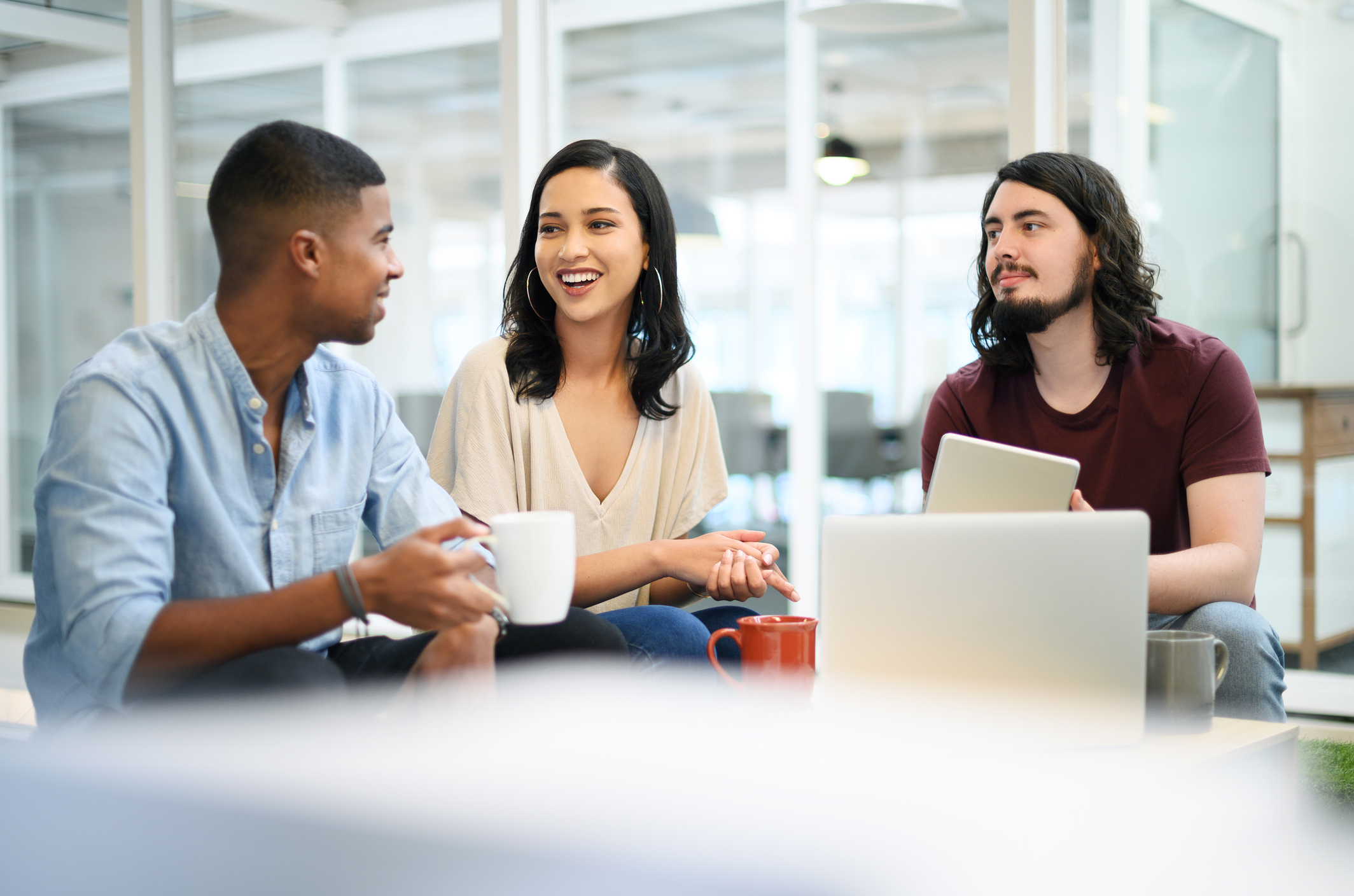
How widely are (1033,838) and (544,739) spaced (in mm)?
342

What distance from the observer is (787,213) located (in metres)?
3.67

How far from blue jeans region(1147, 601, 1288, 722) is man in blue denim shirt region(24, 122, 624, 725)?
0.82 metres

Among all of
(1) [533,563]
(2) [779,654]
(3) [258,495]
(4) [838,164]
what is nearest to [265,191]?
(3) [258,495]

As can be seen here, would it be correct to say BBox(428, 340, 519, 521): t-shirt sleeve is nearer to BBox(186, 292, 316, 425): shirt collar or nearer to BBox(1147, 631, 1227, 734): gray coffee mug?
BBox(186, 292, 316, 425): shirt collar

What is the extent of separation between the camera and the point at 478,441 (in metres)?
1.75

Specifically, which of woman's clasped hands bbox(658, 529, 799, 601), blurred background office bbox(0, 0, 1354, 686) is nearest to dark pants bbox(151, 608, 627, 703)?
woman's clasped hands bbox(658, 529, 799, 601)

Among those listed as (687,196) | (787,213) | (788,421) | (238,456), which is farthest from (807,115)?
(238,456)

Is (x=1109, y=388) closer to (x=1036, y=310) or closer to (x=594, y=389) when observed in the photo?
(x=1036, y=310)

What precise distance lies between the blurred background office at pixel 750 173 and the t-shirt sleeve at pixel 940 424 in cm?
115

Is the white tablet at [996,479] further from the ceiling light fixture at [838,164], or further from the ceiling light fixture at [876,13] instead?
the ceiling light fixture at [838,164]

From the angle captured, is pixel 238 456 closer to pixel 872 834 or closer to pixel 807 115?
pixel 872 834

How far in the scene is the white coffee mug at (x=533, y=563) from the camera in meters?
1.09

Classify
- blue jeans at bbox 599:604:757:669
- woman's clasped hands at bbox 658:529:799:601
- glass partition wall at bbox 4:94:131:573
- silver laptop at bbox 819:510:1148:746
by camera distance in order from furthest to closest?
glass partition wall at bbox 4:94:131:573
woman's clasped hands at bbox 658:529:799:601
blue jeans at bbox 599:604:757:669
silver laptop at bbox 819:510:1148:746

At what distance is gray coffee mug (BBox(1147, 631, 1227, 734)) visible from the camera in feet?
3.74
